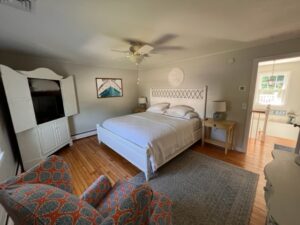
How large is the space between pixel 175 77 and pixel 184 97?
2.36ft

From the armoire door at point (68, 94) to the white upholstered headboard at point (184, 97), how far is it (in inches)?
104

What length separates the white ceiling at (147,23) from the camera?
1333 mm

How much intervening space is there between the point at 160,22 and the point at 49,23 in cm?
143

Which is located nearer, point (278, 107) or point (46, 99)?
point (46, 99)

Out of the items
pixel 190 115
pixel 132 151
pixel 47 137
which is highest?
pixel 190 115

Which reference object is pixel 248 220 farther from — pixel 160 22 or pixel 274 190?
pixel 160 22

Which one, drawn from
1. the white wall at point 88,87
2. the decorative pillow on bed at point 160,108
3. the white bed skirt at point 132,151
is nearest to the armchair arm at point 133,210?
the white bed skirt at point 132,151

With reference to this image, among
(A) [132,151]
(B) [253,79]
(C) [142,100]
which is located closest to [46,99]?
(A) [132,151]

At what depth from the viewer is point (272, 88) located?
4.34 m

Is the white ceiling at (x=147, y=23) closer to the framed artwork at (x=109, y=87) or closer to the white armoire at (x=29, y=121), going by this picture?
the white armoire at (x=29, y=121)

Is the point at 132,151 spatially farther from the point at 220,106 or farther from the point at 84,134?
the point at 84,134

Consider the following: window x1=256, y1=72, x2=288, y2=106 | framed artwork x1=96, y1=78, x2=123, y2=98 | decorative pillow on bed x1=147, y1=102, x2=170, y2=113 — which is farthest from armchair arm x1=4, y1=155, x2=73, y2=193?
window x1=256, y1=72, x2=288, y2=106

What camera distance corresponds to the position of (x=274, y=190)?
2.85 ft

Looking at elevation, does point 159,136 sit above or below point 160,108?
below
